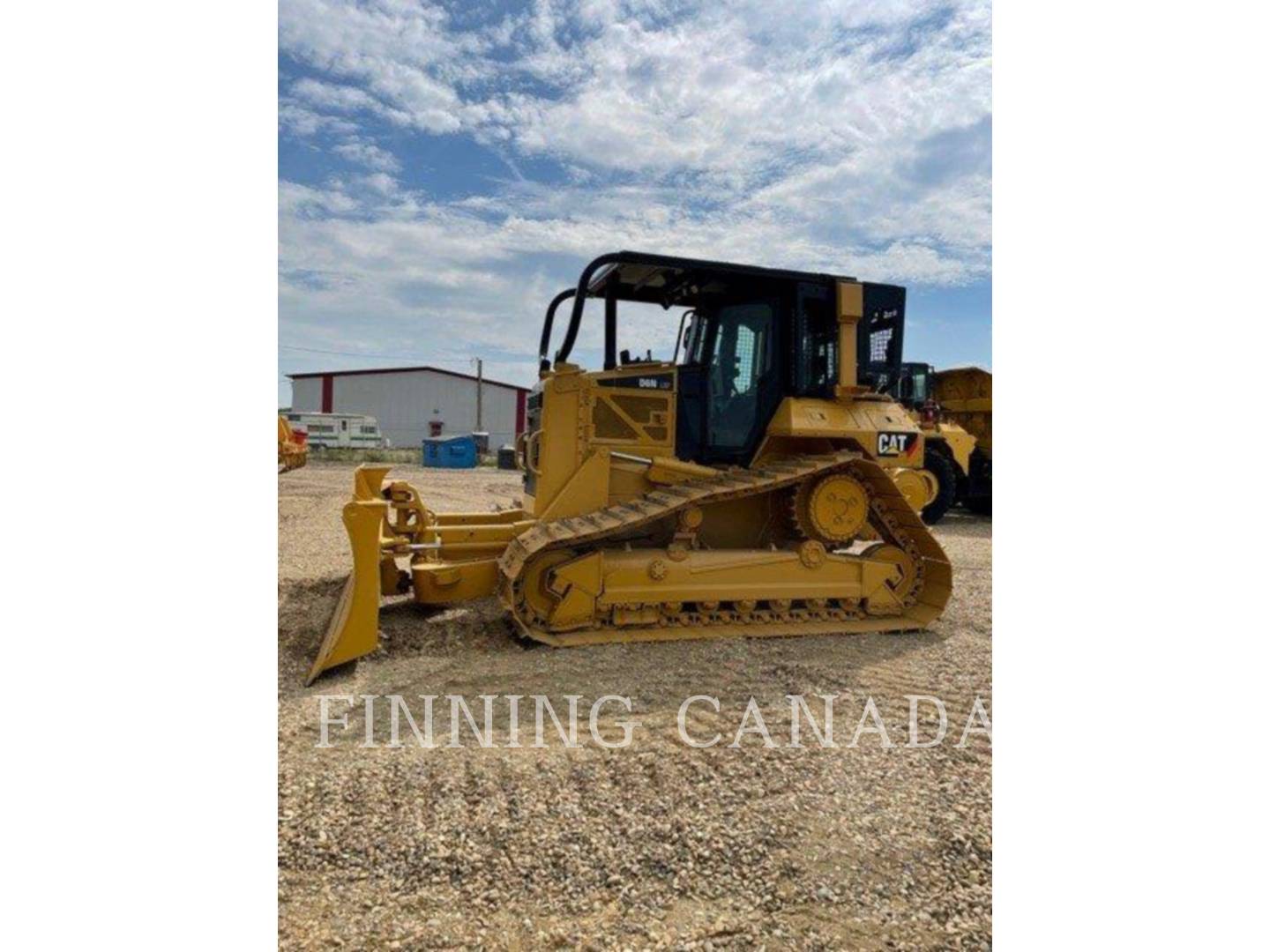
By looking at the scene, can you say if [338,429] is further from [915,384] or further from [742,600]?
[742,600]

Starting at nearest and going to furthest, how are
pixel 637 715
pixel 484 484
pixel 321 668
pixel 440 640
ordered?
pixel 637 715, pixel 321 668, pixel 440 640, pixel 484 484

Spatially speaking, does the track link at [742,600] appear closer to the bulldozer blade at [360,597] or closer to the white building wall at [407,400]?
the bulldozer blade at [360,597]

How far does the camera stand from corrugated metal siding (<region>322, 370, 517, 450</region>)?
41219 mm

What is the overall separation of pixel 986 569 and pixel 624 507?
17.6ft

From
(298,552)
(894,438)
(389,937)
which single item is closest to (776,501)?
(894,438)

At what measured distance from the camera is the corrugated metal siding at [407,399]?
4122 centimetres

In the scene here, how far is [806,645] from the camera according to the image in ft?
16.6

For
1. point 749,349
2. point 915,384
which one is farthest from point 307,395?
point 749,349

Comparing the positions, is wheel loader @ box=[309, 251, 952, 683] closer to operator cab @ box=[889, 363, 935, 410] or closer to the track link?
the track link

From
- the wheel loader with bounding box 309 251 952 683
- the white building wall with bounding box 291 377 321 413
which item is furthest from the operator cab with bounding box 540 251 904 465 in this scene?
the white building wall with bounding box 291 377 321 413

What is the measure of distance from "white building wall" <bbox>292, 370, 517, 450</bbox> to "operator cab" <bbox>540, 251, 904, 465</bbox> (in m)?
36.9

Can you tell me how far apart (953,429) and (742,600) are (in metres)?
9.88

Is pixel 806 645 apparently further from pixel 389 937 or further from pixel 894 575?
pixel 389 937

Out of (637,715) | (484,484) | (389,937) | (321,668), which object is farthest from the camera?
(484,484)
